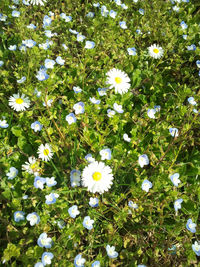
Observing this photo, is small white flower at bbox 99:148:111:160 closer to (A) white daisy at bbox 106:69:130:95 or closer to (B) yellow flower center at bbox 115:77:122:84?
(A) white daisy at bbox 106:69:130:95

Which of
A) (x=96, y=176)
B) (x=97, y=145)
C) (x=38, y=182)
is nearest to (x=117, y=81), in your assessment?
(x=97, y=145)

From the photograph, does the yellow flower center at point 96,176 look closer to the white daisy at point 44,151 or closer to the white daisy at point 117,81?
the white daisy at point 44,151

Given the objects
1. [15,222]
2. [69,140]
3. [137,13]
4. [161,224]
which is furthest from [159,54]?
[15,222]

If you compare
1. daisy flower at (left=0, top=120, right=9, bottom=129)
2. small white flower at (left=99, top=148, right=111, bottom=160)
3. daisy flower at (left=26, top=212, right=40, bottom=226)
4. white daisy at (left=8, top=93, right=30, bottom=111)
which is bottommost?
daisy flower at (left=26, top=212, right=40, bottom=226)

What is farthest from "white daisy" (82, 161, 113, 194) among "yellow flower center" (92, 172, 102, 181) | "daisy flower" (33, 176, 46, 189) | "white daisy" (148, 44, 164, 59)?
"white daisy" (148, 44, 164, 59)

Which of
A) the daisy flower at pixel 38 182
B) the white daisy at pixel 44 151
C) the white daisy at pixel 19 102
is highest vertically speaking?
the white daisy at pixel 19 102

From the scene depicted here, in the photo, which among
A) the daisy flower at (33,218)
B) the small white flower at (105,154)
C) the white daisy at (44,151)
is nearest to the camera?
the daisy flower at (33,218)

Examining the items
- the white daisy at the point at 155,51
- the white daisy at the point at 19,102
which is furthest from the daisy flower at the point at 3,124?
the white daisy at the point at 155,51
